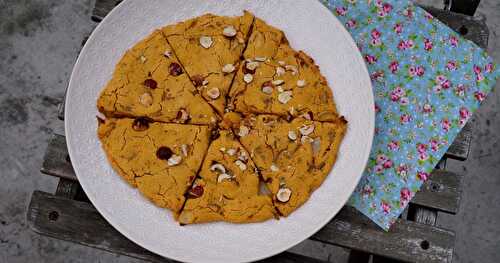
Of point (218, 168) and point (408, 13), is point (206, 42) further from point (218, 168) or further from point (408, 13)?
point (408, 13)

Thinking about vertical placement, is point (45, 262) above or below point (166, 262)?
below

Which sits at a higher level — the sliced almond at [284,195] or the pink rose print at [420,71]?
the pink rose print at [420,71]

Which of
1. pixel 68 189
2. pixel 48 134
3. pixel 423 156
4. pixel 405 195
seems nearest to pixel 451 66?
pixel 423 156

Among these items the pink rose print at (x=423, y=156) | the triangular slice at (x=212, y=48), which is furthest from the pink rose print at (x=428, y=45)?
the triangular slice at (x=212, y=48)

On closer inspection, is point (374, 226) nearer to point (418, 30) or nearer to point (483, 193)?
point (418, 30)

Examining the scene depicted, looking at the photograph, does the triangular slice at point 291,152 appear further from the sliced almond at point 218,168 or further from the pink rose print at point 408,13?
the pink rose print at point 408,13

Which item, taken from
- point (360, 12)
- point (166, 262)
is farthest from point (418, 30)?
point (166, 262)
